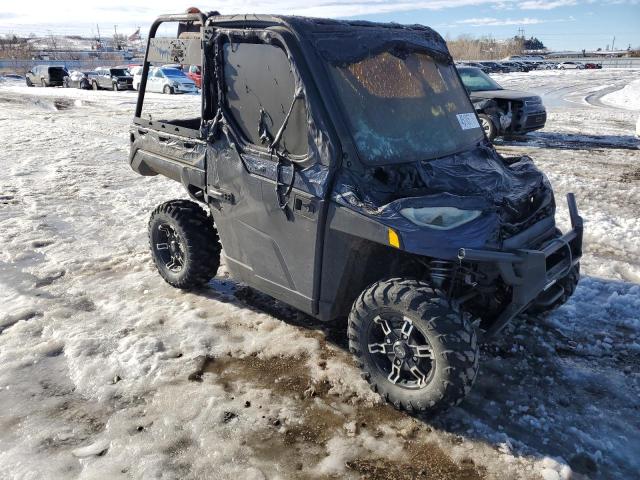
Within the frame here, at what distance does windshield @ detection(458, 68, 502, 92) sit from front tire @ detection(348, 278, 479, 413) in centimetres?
1057

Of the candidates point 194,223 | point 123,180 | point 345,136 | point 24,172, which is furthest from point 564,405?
point 24,172

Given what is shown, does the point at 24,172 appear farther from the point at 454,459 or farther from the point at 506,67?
the point at 506,67

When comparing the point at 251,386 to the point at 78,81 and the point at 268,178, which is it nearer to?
the point at 268,178

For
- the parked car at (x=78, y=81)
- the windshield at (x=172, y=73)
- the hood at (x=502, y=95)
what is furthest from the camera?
the parked car at (x=78, y=81)

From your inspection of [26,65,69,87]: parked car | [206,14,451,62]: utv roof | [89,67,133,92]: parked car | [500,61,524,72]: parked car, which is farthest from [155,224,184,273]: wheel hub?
[500,61,524,72]: parked car

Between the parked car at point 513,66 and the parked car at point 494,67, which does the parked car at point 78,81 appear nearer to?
the parked car at point 494,67

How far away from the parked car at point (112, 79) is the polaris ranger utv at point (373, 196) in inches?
985

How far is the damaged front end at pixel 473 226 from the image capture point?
9.61 feet

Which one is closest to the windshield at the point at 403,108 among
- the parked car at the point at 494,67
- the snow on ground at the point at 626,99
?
the snow on ground at the point at 626,99

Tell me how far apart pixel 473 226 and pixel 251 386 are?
5.79 feet

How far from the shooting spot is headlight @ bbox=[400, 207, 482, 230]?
9.74ft

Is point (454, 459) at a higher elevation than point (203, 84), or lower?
lower

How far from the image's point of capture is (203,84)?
12.7 ft

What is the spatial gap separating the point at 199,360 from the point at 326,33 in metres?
2.41
